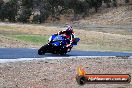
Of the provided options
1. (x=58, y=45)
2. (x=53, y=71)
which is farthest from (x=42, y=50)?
(x=53, y=71)

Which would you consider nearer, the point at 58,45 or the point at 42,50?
the point at 42,50

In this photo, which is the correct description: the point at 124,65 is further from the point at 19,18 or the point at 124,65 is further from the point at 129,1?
the point at 129,1

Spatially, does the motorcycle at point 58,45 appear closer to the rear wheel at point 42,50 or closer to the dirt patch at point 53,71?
the rear wheel at point 42,50

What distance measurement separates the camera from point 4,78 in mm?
14883

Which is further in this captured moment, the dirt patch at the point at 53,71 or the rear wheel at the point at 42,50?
the rear wheel at the point at 42,50

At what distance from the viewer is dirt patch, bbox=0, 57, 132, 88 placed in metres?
14.7

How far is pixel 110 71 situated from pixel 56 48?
20.4 ft

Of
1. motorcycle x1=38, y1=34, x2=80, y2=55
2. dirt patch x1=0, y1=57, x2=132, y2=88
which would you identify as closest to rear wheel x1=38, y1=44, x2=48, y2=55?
motorcycle x1=38, y1=34, x2=80, y2=55

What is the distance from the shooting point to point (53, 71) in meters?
17.3

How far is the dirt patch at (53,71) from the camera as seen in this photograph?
14657 millimetres

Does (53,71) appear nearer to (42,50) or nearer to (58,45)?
(42,50)

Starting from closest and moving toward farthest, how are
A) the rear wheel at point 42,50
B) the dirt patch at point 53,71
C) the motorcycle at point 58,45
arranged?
1. the dirt patch at point 53,71
2. the rear wheel at point 42,50
3. the motorcycle at point 58,45

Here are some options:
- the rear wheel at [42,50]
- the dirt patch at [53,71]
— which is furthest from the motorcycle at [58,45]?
the dirt patch at [53,71]

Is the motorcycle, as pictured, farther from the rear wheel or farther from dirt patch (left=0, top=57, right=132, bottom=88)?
dirt patch (left=0, top=57, right=132, bottom=88)
